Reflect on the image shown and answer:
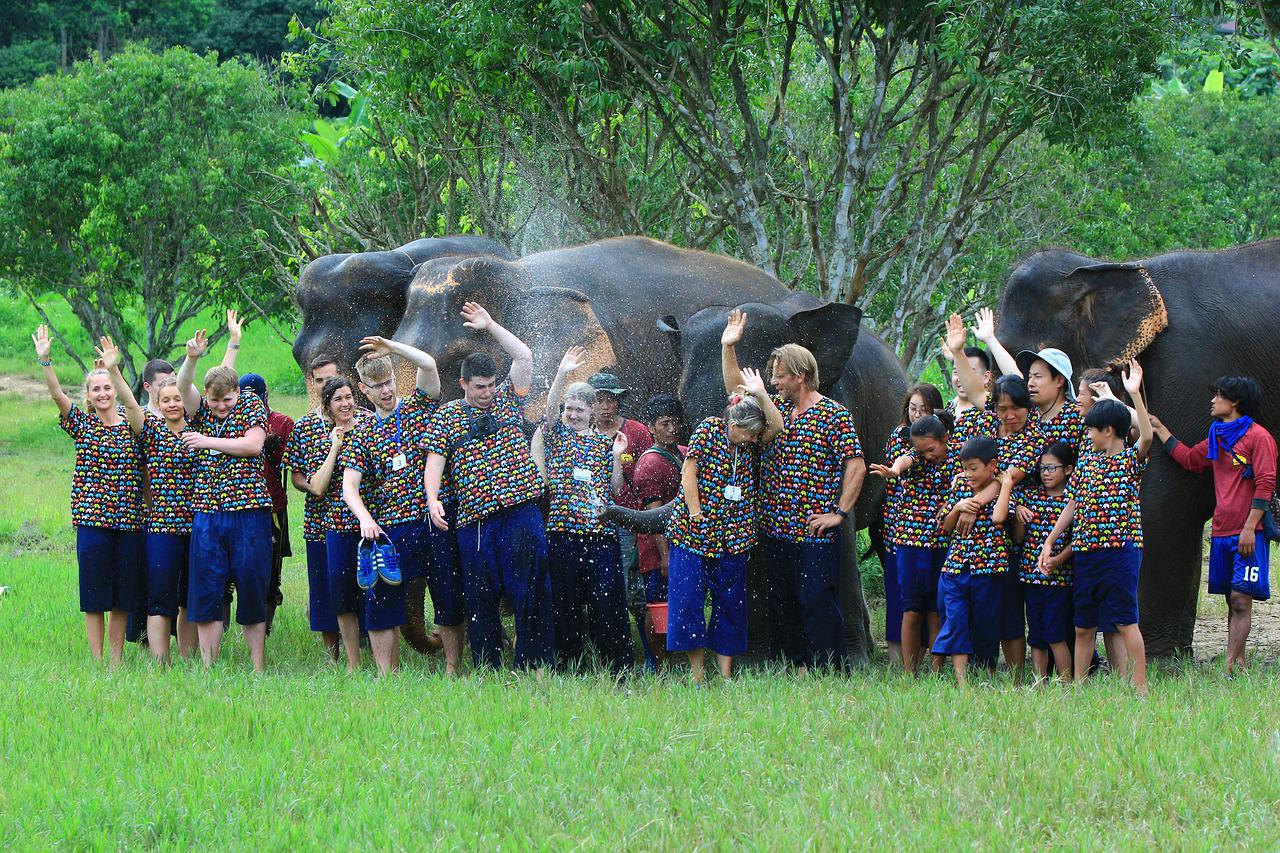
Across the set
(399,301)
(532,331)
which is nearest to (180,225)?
(399,301)

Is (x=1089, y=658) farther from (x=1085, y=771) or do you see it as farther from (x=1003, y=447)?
(x=1085, y=771)

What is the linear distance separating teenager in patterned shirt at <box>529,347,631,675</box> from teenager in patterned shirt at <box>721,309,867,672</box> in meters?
0.78

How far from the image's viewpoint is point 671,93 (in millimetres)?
12156

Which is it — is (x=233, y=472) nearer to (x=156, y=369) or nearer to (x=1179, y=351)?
(x=156, y=369)

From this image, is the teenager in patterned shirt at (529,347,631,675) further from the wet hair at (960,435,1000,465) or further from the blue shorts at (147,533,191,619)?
the blue shorts at (147,533,191,619)

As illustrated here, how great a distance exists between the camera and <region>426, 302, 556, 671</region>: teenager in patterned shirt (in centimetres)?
720

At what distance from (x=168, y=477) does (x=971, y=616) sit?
13.7 ft

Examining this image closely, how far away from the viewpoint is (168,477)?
25.4 ft

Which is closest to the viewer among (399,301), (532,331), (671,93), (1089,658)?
(1089,658)

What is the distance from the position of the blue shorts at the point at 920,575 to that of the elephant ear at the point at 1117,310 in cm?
175

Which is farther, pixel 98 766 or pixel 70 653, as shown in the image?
pixel 70 653

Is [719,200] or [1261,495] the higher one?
[719,200]

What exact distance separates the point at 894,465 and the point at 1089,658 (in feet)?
4.32

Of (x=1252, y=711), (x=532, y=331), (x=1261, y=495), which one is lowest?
(x=1252, y=711)
